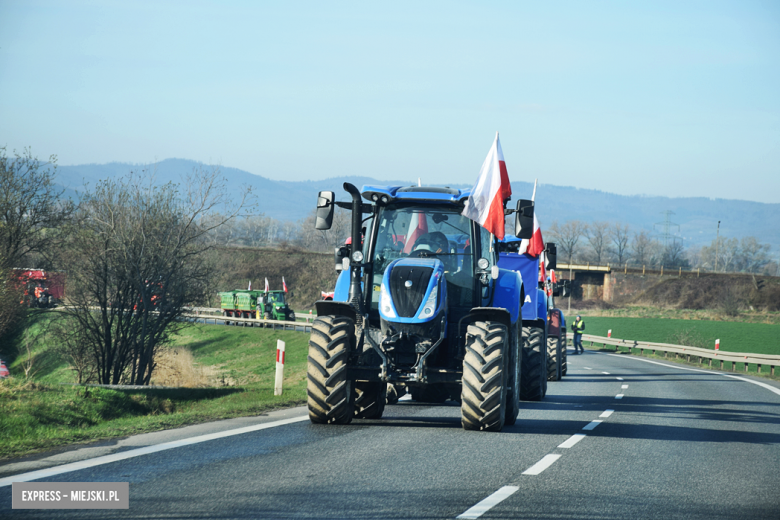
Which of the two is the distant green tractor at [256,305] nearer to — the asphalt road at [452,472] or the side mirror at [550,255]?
the side mirror at [550,255]

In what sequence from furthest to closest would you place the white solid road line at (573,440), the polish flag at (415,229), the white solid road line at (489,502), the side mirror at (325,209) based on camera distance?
the polish flag at (415,229), the side mirror at (325,209), the white solid road line at (573,440), the white solid road line at (489,502)

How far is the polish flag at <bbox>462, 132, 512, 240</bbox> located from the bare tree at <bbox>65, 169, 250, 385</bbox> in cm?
1937

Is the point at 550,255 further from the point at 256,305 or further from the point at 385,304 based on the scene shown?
the point at 256,305

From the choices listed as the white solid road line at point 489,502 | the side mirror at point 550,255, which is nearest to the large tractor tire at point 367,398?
the white solid road line at point 489,502

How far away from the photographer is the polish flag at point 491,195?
1051 cm

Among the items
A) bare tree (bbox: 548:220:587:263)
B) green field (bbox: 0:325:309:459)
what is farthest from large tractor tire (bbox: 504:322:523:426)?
bare tree (bbox: 548:220:587:263)

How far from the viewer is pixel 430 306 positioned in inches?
371

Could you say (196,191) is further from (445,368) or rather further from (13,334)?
(445,368)

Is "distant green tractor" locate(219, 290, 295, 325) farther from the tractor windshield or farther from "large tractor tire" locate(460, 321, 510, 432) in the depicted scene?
"large tractor tire" locate(460, 321, 510, 432)

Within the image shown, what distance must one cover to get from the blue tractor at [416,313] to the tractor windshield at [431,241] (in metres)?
0.01

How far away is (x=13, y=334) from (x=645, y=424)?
1248 inches

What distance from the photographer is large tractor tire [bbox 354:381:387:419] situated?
1057 cm

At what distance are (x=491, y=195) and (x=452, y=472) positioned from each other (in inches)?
187

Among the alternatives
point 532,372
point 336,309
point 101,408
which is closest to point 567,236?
point 532,372
